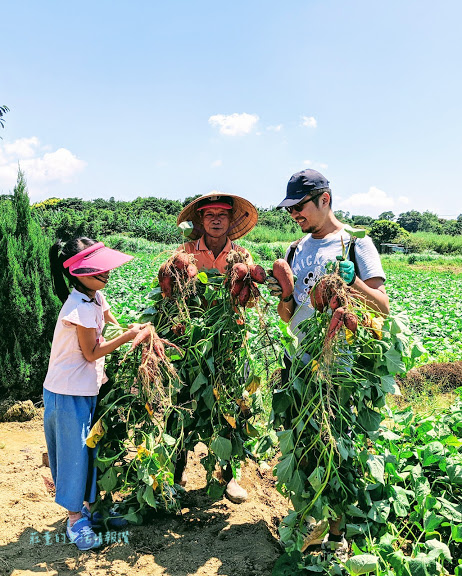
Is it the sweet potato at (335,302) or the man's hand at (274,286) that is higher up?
the man's hand at (274,286)

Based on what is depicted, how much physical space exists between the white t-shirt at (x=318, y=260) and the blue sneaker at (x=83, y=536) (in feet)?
4.76

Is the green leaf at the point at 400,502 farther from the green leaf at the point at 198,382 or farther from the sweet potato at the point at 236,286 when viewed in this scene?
the sweet potato at the point at 236,286

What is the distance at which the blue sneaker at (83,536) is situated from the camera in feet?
7.31

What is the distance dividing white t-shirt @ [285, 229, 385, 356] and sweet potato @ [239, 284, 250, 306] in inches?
9.5

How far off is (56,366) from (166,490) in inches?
33.4

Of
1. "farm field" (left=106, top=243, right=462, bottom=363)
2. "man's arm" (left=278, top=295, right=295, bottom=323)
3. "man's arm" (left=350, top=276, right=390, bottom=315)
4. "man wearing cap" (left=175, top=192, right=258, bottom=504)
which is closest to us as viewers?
"man's arm" (left=350, top=276, right=390, bottom=315)

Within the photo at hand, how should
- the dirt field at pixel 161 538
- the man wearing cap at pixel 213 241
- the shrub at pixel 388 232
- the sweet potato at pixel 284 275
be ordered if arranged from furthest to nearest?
the shrub at pixel 388 232
the man wearing cap at pixel 213 241
the dirt field at pixel 161 538
the sweet potato at pixel 284 275

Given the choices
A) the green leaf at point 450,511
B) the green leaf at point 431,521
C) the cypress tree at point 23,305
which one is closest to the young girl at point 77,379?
the green leaf at point 431,521

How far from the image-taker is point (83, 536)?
224 cm

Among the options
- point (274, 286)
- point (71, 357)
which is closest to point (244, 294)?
point (274, 286)

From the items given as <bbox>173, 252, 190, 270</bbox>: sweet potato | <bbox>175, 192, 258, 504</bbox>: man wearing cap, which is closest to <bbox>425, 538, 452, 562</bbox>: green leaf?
<bbox>175, 192, 258, 504</bbox>: man wearing cap

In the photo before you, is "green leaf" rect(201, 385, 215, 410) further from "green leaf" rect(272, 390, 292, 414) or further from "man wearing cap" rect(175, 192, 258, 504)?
"man wearing cap" rect(175, 192, 258, 504)

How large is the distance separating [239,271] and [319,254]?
391 millimetres

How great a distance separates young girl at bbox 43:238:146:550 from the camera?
2.18m
